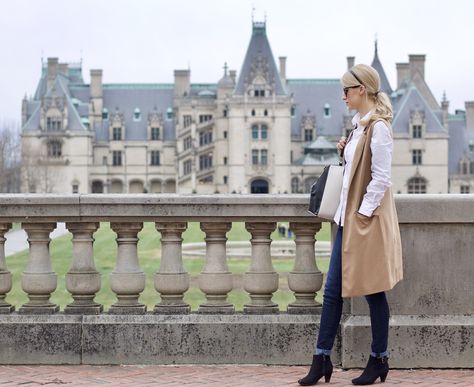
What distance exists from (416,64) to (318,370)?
313ft

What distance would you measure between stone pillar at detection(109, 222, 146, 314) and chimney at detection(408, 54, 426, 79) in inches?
3692

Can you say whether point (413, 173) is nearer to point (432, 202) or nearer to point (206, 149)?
point (206, 149)

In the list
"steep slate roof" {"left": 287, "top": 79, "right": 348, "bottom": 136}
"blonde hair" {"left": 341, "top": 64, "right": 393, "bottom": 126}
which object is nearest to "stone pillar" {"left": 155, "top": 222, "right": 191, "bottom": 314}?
"blonde hair" {"left": 341, "top": 64, "right": 393, "bottom": 126}

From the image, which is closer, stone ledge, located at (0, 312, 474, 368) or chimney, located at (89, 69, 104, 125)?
stone ledge, located at (0, 312, 474, 368)

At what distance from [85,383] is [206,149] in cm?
8755

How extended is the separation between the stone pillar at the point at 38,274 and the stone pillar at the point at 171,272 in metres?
0.74

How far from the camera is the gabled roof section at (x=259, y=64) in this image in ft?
296

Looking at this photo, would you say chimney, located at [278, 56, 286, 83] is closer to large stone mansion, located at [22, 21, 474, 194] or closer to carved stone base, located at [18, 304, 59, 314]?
large stone mansion, located at [22, 21, 474, 194]

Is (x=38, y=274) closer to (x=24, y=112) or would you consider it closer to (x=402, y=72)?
(x=24, y=112)

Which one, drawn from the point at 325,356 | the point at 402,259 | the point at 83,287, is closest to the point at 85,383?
the point at 83,287

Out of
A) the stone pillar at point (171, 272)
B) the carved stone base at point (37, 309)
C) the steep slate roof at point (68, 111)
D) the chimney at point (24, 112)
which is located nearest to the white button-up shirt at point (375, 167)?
the stone pillar at point (171, 272)

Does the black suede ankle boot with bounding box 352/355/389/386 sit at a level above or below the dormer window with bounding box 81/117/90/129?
below

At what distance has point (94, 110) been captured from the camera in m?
100

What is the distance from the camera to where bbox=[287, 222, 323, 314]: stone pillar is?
20.9 ft
